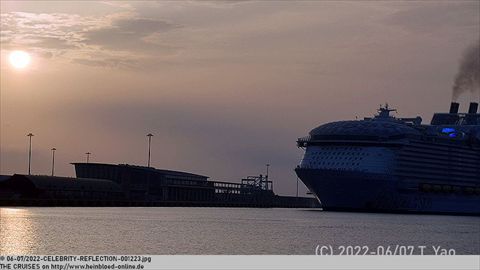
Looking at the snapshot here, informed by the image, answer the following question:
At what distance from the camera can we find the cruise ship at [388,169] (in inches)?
6063

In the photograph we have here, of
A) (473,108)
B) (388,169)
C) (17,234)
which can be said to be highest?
(473,108)

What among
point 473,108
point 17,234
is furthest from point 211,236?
point 473,108

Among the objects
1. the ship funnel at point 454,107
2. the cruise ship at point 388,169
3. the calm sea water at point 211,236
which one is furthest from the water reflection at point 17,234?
the ship funnel at point 454,107

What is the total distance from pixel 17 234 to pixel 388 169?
73712mm

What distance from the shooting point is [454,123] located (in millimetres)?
190375

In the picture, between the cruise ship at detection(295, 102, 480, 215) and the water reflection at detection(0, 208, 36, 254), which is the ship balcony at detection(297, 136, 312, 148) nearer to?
the cruise ship at detection(295, 102, 480, 215)

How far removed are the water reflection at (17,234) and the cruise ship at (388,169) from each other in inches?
1924

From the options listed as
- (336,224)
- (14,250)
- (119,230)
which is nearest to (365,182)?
(336,224)

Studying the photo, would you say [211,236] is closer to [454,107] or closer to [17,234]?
[17,234]

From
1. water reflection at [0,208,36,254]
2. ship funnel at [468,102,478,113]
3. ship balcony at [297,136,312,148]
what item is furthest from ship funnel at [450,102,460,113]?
water reflection at [0,208,36,254]

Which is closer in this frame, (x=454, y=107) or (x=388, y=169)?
(x=388, y=169)

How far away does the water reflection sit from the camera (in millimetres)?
78812

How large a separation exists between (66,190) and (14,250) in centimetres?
11828

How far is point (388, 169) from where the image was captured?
155m
